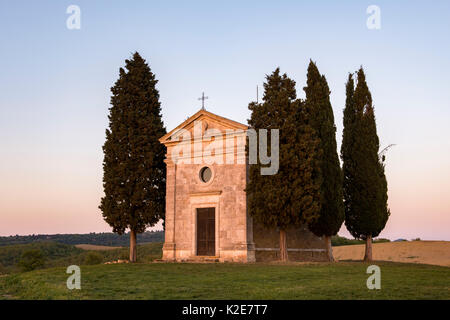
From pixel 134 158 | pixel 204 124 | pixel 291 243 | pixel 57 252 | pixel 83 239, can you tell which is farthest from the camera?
pixel 83 239

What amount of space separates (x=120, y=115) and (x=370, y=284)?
57.8ft

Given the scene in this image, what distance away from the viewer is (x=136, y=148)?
24453mm

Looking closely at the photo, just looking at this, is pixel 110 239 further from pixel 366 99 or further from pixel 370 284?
pixel 370 284

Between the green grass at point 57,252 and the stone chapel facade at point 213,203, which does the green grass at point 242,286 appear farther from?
the green grass at point 57,252

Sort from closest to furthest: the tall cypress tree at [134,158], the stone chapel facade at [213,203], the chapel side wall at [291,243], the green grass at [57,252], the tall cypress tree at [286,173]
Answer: the tall cypress tree at [286,173], the stone chapel facade at [213,203], the chapel side wall at [291,243], the tall cypress tree at [134,158], the green grass at [57,252]

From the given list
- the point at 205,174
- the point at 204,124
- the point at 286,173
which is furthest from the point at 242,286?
the point at 204,124

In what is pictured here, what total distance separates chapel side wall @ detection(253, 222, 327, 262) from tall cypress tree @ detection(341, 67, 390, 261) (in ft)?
6.66

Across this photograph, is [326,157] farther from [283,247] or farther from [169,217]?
[169,217]

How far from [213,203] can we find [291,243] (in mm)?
4483

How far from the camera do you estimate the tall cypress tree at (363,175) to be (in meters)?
21.8

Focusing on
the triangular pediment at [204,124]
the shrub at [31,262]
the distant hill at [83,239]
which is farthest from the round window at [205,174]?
the distant hill at [83,239]

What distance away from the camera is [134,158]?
24.4 meters

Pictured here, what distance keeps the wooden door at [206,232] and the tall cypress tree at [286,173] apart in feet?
8.44
